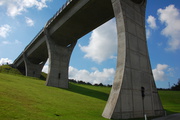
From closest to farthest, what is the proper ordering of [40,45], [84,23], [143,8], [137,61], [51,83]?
[137,61] → [143,8] → [84,23] → [51,83] → [40,45]

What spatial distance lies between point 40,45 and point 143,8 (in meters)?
32.4

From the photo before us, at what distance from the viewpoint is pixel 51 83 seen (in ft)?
104

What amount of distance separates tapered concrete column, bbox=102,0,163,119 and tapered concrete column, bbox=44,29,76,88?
22.1m

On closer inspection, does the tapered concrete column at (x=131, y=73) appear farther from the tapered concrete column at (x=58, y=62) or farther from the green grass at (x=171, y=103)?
the tapered concrete column at (x=58, y=62)

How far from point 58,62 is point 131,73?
24.3 meters

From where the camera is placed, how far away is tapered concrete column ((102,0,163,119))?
11695 millimetres

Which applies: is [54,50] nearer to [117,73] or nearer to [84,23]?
[84,23]

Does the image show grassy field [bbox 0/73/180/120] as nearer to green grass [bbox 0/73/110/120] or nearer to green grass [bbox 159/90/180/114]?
green grass [bbox 0/73/110/120]

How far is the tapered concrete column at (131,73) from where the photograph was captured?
1170 cm

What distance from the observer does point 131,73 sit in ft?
43.5

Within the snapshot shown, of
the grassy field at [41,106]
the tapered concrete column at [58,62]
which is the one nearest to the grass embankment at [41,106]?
the grassy field at [41,106]

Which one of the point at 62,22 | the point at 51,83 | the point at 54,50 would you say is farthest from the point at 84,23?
the point at 51,83

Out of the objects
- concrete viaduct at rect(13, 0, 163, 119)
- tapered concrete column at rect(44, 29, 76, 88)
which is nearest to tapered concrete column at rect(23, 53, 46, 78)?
tapered concrete column at rect(44, 29, 76, 88)

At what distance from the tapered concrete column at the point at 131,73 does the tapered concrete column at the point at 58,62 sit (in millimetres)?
22075
